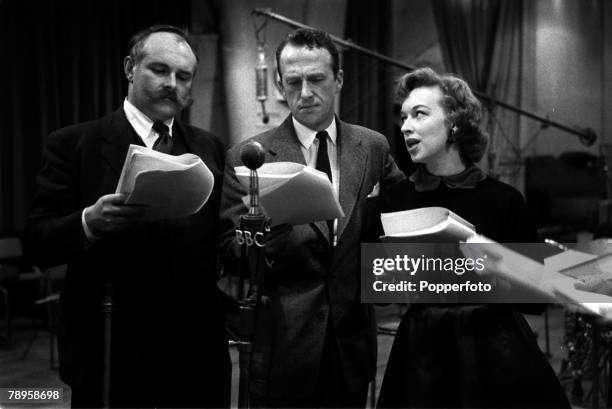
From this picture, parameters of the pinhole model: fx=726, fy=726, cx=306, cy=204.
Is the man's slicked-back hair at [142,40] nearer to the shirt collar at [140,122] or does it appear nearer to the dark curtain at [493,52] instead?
the shirt collar at [140,122]

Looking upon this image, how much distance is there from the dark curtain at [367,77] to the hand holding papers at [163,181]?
458cm

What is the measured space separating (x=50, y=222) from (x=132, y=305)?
29 cm

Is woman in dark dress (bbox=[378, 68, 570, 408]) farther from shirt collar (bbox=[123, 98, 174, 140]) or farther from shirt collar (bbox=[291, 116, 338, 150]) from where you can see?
shirt collar (bbox=[123, 98, 174, 140])

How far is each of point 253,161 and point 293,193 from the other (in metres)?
0.20

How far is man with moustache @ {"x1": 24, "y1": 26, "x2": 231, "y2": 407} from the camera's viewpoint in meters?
1.85

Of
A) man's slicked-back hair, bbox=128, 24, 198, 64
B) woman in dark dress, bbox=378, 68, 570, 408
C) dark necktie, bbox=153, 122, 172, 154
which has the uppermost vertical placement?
man's slicked-back hair, bbox=128, 24, 198, 64

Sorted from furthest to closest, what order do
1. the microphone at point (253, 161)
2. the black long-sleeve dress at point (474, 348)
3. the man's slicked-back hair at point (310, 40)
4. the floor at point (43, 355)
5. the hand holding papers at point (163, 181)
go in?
the floor at point (43, 355), the man's slicked-back hair at point (310, 40), the black long-sleeve dress at point (474, 348), the hand holding papers at point (163, 181), the microphone at point (253, 161)

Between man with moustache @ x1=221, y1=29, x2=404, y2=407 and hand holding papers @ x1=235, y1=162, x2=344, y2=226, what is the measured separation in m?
0.23

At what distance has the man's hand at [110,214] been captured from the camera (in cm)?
166

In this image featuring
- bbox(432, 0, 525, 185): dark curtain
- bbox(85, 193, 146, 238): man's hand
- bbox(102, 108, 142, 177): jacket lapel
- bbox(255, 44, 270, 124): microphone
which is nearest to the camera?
bbox(85, 193, 146, 238): man's hand

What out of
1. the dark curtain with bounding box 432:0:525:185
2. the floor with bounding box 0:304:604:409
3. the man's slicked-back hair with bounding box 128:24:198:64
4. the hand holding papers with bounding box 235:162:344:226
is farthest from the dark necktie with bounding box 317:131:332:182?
the dark curtain with bounding box 432:0:525:185

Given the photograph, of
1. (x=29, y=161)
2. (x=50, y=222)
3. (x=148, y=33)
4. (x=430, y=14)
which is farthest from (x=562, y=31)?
(x=50, y=222)

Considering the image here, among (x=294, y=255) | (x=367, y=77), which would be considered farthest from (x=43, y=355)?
(x=294, y=255)

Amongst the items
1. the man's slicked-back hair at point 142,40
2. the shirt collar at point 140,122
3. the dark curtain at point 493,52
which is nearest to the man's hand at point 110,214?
the shirt collar at point 140,122
